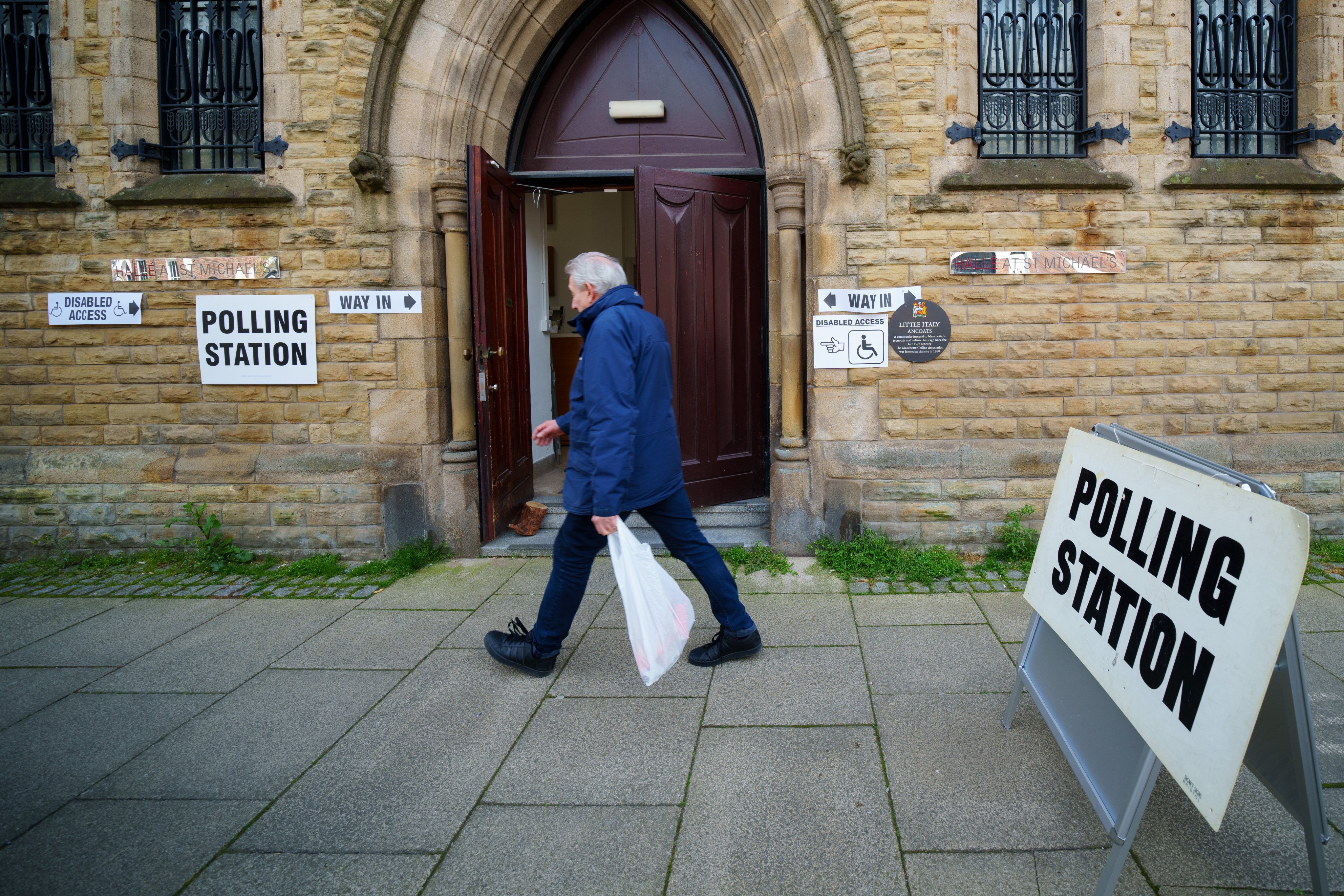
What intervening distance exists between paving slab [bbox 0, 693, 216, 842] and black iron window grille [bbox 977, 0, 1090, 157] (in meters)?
5.84

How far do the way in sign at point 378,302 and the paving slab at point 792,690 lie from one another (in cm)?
348

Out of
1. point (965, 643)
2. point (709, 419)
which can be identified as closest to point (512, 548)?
point (709, 419)

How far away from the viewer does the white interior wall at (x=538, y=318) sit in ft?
23.7

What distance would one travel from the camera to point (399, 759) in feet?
9.36

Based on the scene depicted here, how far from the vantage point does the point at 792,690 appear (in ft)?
11.0

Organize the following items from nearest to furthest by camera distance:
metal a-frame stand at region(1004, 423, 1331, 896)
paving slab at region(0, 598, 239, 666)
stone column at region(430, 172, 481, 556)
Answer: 1. metal a-frame stand at region(1004, 423, 1331, 896)
2. paving slab at region(0, 598, 239, 666)
3. stone column at region(430, 172, 481, 556)

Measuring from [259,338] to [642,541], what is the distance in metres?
3.14

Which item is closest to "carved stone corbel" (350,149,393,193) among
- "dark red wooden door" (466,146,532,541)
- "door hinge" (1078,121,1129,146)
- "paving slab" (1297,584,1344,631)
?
"dark red wooden door" (466,146,532,541)

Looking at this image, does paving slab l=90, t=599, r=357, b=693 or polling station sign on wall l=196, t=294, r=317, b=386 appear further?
polling station sign on wall l=196, t=294, r=317, b=386

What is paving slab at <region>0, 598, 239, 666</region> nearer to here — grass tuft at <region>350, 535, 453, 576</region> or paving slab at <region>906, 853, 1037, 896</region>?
grass tuft at <region>350, 535, 453, 576</region>

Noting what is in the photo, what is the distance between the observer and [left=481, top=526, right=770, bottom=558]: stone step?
5.54 meters

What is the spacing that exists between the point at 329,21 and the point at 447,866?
5.50 metres

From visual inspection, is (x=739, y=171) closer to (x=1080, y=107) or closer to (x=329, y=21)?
(x=1080, y=107)

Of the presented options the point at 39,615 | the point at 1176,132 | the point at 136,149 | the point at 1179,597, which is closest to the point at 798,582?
the point at 1179,597
